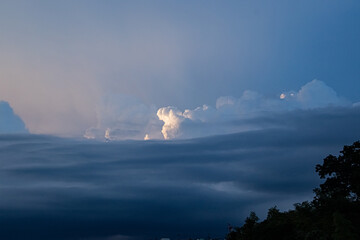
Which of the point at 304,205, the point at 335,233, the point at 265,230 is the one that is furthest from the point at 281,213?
the point at 335,233

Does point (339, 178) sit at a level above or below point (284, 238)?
above

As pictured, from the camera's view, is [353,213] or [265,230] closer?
[353,213]

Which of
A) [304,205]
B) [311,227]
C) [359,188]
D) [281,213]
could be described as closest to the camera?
[311,227]

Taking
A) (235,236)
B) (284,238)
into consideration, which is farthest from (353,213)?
(235,236)

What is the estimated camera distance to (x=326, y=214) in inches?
2463

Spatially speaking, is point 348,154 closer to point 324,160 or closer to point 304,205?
point 324,160

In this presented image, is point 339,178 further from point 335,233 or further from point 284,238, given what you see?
point 335,233

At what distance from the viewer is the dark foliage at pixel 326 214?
2260 inches

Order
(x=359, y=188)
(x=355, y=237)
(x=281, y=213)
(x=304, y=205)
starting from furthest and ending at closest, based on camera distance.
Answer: (x=281, y=213) < (x=359, y=188) < (x=304, y=205) < (x=355, y=237)

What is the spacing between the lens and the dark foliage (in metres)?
57.4

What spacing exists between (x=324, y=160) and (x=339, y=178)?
331 cm

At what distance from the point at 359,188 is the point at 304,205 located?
27.8 ft

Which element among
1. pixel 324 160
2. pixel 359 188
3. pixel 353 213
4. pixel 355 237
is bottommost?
pixel 355 237

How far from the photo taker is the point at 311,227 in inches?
2367
